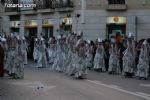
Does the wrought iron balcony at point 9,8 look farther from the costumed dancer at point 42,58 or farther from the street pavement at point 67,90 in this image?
the street pavement at point 67,90

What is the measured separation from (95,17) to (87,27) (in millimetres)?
1133

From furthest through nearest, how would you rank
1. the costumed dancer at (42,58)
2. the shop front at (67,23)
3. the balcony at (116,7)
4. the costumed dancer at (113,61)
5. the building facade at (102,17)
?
1. the shop front at (67,23)
2. the balcony at (116,7)
3. the building facade at (102,17)
4. the costumed dancer at (42,58)
5. the costumed dancer at (113,61)

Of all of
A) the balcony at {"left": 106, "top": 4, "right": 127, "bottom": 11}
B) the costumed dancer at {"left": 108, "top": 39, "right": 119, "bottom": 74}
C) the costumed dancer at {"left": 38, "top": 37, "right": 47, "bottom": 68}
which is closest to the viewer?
A: the costumed dancer at {"left": 108, "top": 39, "right": 119, "bottom": 74}

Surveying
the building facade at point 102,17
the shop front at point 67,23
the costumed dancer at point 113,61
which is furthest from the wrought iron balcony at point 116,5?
the costumed dancer at point 113,61

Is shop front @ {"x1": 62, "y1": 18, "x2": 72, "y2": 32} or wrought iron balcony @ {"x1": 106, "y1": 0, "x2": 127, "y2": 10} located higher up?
wrought iron balcony @ {"x1": 106, "y1": 0, "x2": 127, "y2": 10}

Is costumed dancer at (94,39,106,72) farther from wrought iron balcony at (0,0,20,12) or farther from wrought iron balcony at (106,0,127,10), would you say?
wrought iron balcony at (0,0,20,12)

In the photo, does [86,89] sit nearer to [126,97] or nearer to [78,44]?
[126,97]

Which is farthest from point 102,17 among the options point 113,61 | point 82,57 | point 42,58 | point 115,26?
point 82,57

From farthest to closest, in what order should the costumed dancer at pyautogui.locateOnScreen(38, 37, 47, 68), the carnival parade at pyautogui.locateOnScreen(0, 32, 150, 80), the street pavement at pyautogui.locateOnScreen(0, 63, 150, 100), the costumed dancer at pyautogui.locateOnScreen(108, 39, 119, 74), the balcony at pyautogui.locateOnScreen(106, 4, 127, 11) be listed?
the balcony at pyautogui.locateOnScreen(106, 4, 127, 11), the costumed dancer at pyautogui.locateOnScreen(38, 37, 47, 68), the costumed dancer at pyautogui.locateOnScreen(108, 39, 119, 74), the carnival parade at pyautogui.locateOnScreen(0, 32, 150, 80), the street pavement at pyautogui.locateOnScreen(0, 63, 150, 100)

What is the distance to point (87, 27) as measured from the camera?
43.1m

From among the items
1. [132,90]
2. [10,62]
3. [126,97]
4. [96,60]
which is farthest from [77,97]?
[96,60]

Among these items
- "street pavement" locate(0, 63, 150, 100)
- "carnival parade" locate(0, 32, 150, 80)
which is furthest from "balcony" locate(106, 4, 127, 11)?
"street pavement" locate(0, 63, 150, 100)

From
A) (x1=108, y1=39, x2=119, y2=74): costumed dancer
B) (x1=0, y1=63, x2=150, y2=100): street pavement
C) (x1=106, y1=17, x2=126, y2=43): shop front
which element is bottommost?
(x1=0, y1=63, x2=150, y2=100): street pavement

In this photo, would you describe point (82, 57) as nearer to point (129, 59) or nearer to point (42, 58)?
point (129, 59)
